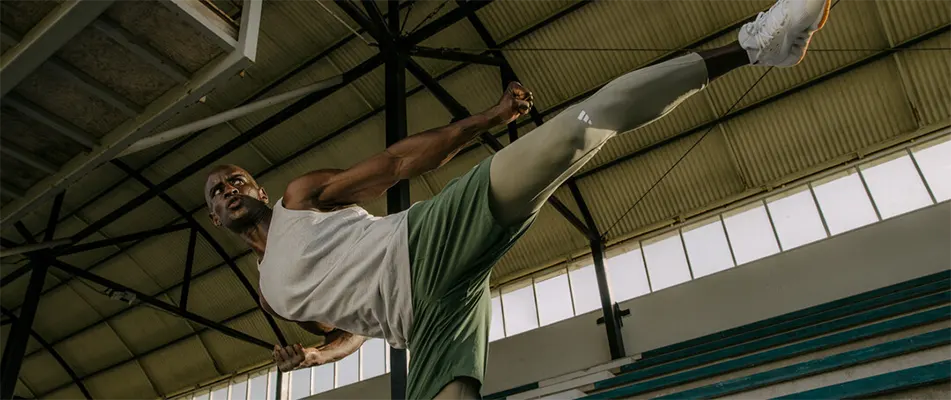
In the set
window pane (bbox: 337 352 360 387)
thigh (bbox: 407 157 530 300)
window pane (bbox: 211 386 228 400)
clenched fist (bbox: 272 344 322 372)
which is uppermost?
window pane (bbox: 211 386 228 400)

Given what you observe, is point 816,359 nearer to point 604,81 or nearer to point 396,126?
point 396,126

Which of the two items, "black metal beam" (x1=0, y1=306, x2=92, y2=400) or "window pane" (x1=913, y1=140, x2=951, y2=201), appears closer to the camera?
"window pane" (x1=913, y1=140, x2=951, y2=201)

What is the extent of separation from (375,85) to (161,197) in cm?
508

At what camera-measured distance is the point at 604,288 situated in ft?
40.9

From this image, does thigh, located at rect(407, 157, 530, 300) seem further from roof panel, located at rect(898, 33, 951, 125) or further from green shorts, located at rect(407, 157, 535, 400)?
roof panel, located at rect(898, 33, 951, 125)

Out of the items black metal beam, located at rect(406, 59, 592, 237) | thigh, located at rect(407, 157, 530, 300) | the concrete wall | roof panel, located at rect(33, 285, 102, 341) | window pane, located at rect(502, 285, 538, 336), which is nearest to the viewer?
thigh, located at rect(407, 157, 530, 300)

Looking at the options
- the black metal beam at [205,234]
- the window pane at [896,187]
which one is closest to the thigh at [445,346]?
the window pane at [896,187]

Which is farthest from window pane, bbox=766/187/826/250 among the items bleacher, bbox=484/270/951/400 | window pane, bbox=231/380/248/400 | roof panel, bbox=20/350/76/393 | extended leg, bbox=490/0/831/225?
roof panel, bbox=20/350/76/393

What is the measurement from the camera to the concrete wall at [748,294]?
10391mm

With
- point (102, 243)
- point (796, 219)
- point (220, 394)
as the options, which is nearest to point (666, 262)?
point (796, 219)

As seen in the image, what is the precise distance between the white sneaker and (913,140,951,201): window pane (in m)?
10.7

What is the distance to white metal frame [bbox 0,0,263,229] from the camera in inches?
155

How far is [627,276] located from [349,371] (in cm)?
664

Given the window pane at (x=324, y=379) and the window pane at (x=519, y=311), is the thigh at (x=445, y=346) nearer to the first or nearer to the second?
the window pane at (x=519, y=311)
